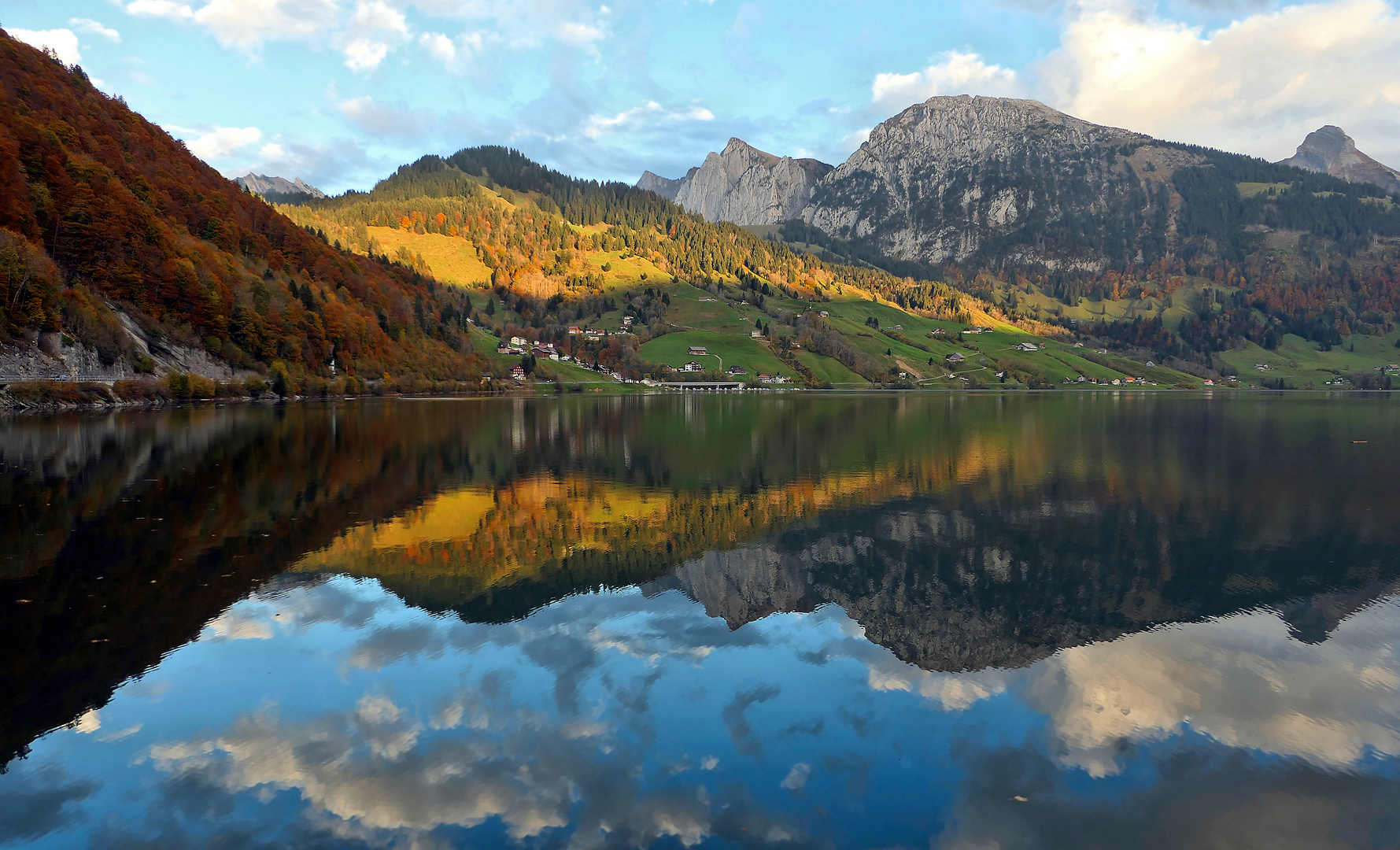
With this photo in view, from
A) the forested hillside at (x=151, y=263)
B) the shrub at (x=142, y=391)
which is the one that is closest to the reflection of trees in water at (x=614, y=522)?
the shrub at (x=142, y=391)

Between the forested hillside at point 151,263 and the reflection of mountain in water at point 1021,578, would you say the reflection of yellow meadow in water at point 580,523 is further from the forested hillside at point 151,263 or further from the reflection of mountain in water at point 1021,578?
the forested hillside at point 151,263

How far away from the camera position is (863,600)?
1872cm

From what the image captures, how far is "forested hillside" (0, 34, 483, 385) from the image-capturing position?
284ft

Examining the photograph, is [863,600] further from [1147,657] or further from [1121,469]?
[1121,469]

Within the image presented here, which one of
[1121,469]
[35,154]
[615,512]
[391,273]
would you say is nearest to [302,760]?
[615,512]

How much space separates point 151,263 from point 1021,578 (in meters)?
121

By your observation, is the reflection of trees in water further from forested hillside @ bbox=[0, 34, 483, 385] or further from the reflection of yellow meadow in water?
forested hillside @ bbox=[0, 34, 483, 385]

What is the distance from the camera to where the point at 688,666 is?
47.3ft

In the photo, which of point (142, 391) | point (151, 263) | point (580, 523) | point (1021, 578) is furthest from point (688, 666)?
point (151, 263)

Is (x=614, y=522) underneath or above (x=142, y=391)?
underneath

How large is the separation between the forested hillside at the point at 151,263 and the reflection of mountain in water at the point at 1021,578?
303 ft

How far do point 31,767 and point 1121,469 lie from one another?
46.6 m

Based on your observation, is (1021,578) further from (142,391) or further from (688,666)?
(142,391)

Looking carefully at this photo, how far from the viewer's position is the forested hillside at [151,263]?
284ft
